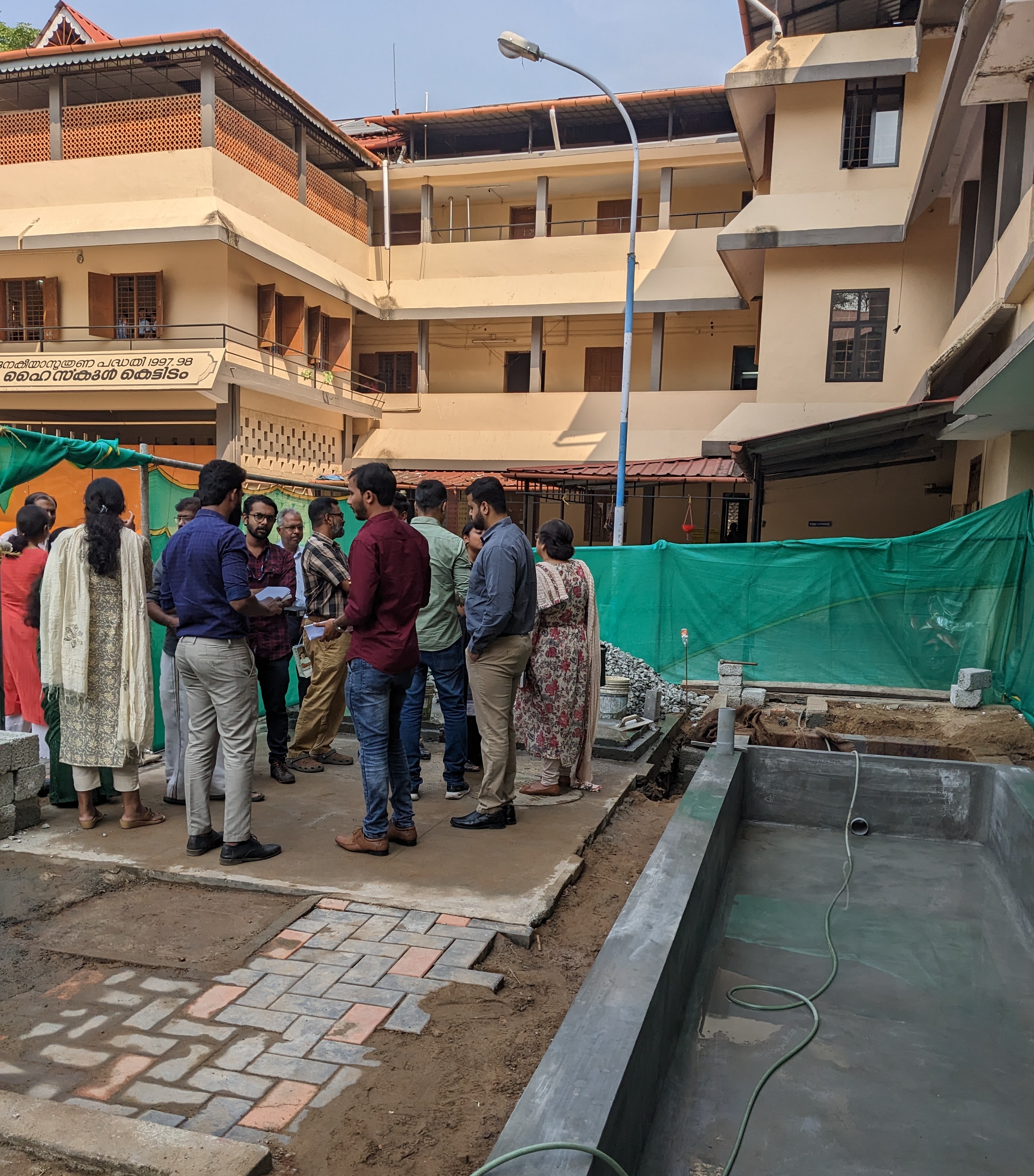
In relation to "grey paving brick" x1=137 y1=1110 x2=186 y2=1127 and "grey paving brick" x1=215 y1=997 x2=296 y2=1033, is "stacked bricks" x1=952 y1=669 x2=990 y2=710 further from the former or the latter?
"grey paving brick" x1=137 y1=1110 x2=186 y2=1127

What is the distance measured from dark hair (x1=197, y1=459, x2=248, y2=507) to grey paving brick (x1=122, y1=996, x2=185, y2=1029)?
2.23 metres

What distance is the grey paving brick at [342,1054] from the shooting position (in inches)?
109

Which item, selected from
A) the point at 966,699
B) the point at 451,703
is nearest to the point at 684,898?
the point at 451,703

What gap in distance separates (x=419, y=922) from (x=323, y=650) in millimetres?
2672

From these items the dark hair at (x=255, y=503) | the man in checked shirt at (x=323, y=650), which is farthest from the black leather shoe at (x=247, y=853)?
the dark hair at (x=255, y=503)

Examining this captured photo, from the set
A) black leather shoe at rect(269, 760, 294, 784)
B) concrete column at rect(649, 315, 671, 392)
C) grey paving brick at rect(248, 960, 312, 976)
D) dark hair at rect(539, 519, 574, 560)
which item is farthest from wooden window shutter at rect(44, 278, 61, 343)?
grey paving brick at rect(248, 960, 312, 976)

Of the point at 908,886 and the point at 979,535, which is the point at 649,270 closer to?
the point at 979,535

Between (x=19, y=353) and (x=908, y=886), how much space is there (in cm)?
1843

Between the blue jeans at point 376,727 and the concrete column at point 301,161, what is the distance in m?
17.0

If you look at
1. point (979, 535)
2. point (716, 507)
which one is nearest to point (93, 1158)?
point (979, 535)

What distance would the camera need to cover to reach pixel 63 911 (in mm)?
3787

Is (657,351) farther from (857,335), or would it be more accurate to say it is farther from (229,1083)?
(229,1083)

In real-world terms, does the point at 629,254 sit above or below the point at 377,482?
above

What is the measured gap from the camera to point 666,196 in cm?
1966
